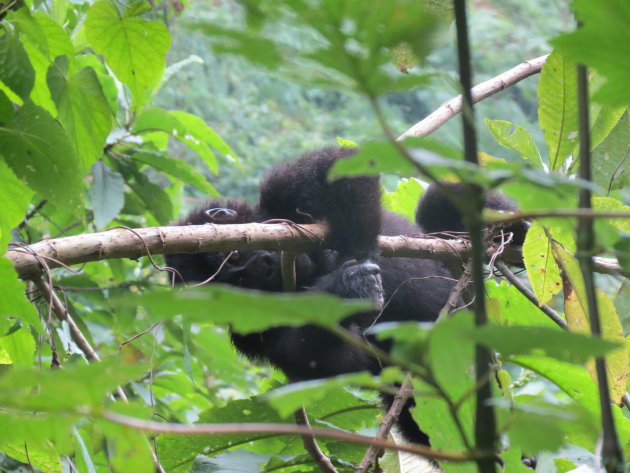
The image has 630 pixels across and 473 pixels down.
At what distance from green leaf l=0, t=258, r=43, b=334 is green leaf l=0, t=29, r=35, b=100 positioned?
0.50m

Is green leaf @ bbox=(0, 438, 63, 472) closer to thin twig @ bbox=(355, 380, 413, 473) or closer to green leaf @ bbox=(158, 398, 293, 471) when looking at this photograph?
green leaf @ bbox=(158, 398, 293, 471)

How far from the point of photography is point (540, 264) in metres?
1.49

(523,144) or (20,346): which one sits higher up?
(523,144)

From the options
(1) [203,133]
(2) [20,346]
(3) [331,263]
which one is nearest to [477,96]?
(3) [331,263]

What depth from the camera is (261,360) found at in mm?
2428

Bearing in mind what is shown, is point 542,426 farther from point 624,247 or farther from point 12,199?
point 12,199

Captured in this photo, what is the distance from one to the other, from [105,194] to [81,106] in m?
0.94

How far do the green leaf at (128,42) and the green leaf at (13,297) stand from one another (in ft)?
2.13

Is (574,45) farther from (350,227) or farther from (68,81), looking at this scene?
(350,227)

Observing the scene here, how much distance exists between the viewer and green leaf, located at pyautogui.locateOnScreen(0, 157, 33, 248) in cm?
142

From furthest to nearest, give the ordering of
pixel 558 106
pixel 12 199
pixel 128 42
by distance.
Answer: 1. pixel 128 42
2. pixel 12 199
3. pixel 558 106

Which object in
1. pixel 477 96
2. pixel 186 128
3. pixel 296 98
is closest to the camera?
pixel 477 96

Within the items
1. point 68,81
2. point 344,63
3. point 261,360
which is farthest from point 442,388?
point 261,360

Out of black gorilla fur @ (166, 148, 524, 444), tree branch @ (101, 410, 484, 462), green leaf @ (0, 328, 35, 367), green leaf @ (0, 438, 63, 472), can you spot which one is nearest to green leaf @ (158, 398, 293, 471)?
green leaf @ (0, 438, 63, 472)
